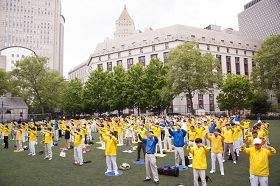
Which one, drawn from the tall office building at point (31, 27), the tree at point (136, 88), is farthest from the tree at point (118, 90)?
the tall office building at point (31, 27)

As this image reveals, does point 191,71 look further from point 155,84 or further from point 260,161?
point 260,161

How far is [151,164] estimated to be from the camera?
32.1 ft

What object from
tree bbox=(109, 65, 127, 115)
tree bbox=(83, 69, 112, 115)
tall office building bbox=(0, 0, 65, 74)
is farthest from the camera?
tall office building bbox=(0, 0, 65, 74)

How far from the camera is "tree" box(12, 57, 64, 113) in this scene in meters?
61.7

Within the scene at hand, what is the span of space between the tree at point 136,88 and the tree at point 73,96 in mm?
14026

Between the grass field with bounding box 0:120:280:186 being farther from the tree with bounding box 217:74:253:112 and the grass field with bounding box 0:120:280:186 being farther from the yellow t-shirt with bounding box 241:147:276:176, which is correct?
the tree with bounding box 217:74:253:112

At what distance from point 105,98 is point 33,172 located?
141 feet

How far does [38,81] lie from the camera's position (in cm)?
6281

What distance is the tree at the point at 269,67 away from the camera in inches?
1709

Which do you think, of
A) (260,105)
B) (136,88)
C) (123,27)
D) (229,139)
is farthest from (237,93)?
(123,27)

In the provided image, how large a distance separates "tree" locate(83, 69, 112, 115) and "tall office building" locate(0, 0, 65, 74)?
9396cm

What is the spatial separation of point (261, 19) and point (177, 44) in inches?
4259

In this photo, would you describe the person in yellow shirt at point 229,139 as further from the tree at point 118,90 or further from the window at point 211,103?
the window at point 211,103

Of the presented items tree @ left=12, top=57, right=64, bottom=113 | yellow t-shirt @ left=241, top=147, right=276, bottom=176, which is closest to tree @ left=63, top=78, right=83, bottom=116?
tree @ left=12, top=57, right=64, bottom=113
